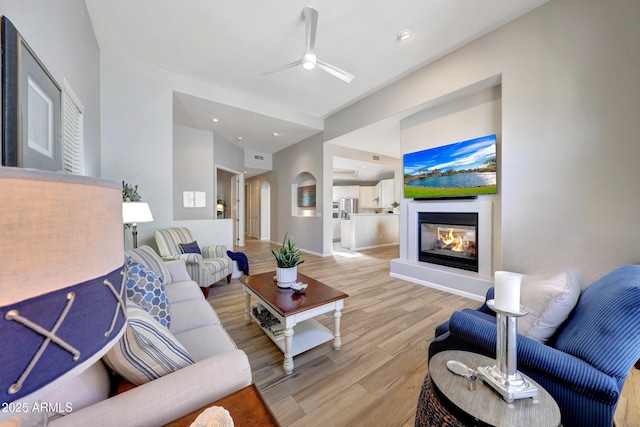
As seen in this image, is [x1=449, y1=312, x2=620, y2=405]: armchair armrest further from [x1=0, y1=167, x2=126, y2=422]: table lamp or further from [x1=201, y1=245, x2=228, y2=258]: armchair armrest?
[x1=201, y1=245, x2=228, y2=258]: armchair armrest

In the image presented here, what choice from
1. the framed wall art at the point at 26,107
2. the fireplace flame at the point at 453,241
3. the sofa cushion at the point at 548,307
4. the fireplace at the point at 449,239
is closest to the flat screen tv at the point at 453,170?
the fireplace at the point at 449,239

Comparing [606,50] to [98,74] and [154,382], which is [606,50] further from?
[98,74]

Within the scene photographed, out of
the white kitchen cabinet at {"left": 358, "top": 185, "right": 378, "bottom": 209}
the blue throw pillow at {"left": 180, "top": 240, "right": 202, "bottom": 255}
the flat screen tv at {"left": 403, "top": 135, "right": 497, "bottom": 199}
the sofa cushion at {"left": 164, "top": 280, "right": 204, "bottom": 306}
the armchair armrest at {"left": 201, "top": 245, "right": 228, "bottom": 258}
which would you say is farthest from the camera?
the white kitchen cabinet at {"left": 358, "top": 185, "right": 378, "bottom": 209}

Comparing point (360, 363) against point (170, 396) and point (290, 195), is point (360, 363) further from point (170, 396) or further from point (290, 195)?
point (290, 195)

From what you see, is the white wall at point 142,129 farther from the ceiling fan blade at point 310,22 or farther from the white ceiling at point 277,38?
the ceiling fan blade at point 310,22

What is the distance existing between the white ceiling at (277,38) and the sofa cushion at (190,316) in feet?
9.33

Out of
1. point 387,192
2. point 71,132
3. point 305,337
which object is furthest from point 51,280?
point 387,192

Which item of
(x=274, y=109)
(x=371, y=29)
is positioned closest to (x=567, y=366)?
(x=371, y=29)

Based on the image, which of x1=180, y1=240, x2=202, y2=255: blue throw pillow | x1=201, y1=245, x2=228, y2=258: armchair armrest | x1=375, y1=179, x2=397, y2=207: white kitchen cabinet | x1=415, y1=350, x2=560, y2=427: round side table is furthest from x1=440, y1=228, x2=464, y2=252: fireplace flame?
x1=375, y1=179, x2=397, y2=207: white kitchen cabinet

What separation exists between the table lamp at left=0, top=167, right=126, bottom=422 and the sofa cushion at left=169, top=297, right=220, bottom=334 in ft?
4.49

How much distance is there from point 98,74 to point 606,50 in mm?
5369

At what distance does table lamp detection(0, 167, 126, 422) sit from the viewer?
244 millimetres

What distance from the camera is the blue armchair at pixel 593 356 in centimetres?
87

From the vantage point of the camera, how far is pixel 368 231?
6.75 metres
